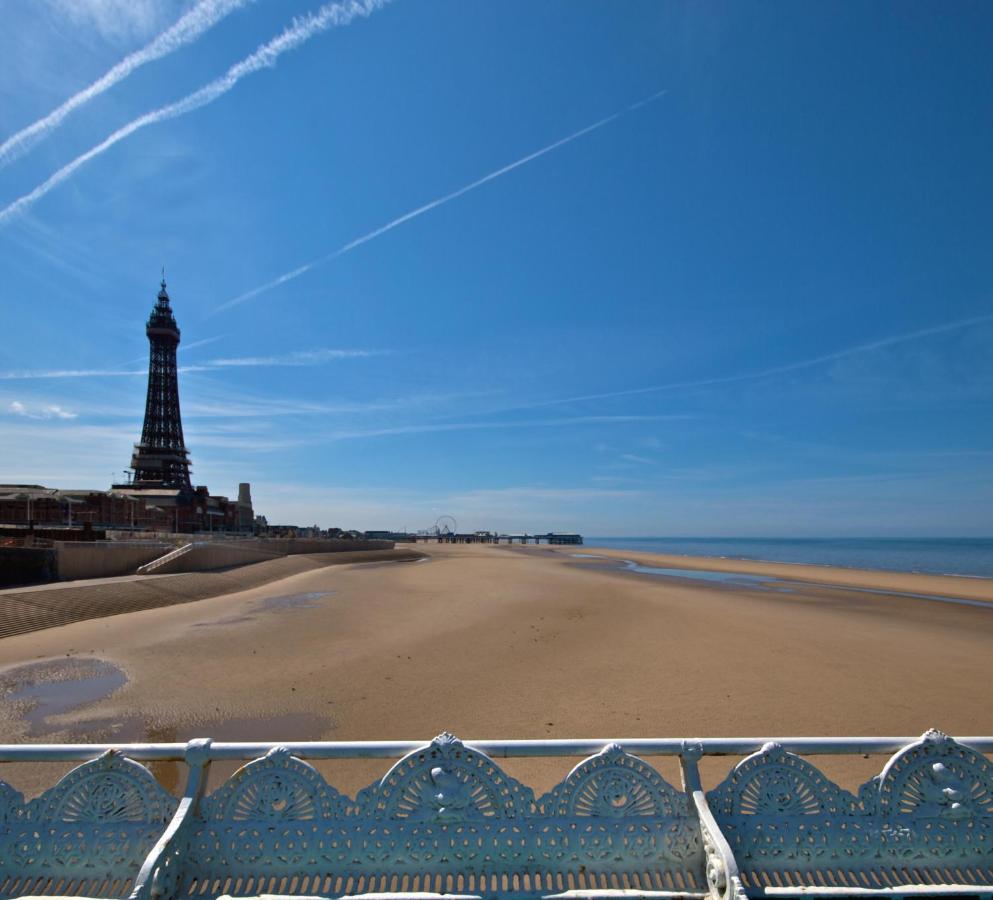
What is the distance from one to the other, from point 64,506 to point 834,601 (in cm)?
6167

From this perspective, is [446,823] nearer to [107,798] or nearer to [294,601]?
[107,798]

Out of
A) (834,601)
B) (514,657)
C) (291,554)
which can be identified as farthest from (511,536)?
(514,657)

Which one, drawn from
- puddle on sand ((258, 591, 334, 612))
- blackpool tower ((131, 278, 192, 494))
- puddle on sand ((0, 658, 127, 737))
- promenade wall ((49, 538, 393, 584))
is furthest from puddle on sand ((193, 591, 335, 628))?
blackpool tower ((131, 278, 192, 494))

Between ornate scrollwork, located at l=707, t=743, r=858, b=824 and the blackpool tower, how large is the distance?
324 ft

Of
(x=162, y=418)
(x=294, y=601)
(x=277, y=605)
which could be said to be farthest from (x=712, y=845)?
(x=162, y=418)

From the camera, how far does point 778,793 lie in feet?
8.63

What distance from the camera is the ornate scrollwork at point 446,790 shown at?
8.29ft

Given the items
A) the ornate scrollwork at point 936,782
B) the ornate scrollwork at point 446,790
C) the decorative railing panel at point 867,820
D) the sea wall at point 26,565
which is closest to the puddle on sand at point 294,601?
the sea wall at point 26,565

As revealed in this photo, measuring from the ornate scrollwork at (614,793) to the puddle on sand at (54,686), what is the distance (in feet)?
27.8

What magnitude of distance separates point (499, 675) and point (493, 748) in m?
7.80

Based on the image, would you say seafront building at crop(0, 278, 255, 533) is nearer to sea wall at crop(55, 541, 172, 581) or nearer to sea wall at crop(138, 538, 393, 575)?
sea wall at crop(138, 538, 393, 575)

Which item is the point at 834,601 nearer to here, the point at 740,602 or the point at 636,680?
the point at 740,602

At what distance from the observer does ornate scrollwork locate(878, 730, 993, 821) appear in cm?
262

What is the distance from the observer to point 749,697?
28.2ft
